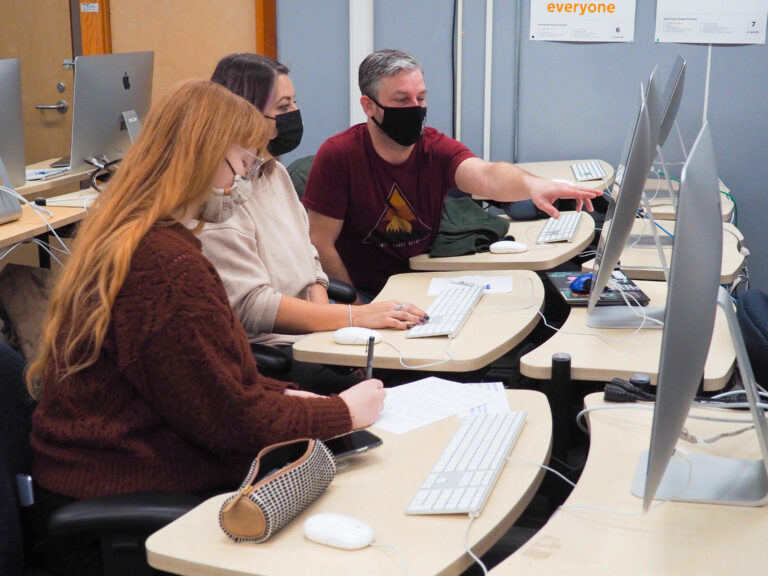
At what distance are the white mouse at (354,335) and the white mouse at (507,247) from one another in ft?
3.03

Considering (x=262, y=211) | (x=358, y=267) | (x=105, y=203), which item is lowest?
(x=358, y=267)

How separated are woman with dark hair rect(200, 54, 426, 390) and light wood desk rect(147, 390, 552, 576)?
701 millimetres

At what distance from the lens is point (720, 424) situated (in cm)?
145

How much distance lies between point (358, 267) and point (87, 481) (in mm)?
1623

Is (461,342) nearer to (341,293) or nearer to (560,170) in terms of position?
(341,293)

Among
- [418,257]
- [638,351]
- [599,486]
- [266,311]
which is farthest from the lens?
[418,257]

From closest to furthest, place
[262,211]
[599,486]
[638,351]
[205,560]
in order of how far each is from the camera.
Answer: [205,560] → [599,486] → [638,351] → [262,211]

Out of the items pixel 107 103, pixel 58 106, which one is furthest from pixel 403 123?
pixel 58 106

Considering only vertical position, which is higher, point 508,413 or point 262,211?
point 262,211

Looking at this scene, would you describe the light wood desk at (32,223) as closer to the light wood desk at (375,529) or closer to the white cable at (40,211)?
the white cable at (40,211)

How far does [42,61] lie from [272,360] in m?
3.34

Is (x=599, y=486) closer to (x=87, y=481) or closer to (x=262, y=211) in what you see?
(x=87, y=481)

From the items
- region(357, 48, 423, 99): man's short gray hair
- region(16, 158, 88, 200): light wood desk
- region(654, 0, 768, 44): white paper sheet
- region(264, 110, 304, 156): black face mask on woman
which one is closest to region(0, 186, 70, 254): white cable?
region(16, 158, 88, 200): light wood desk

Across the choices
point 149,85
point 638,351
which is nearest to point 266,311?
point 638,351
